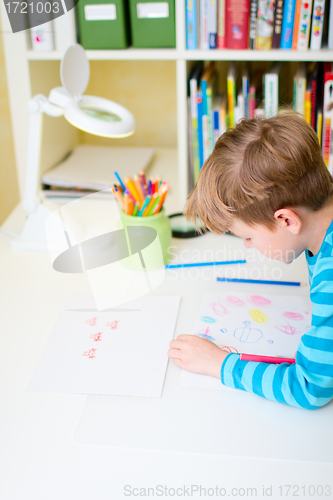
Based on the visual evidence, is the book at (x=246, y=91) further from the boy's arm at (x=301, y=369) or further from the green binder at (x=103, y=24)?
the boy's arm at (x=301, y=369)

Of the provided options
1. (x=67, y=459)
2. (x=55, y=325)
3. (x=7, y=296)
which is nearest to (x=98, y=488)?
(x=67, y=459)

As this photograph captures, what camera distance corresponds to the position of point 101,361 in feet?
2.39

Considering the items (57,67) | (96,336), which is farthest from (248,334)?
(57,67)

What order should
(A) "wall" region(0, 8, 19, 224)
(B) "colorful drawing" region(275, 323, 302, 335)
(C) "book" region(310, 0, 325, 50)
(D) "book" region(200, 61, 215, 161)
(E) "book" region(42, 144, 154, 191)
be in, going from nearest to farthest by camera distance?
(B) "colorful drawing" region(275, 323, 302, 335)
(C) "book" region(310, 0, 325, 50)
(D) "book" region(200, 61, 215, 161)
(E) "book" region(42, 144, 154, 191)
(A) "wall" region(0, 8, 19, 224)

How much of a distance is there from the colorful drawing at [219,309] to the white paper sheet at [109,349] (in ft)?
0.21

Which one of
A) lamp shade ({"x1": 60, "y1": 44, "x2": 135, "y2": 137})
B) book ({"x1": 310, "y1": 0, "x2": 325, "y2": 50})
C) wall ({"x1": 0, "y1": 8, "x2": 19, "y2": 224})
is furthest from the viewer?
wall ({"x1": 0, "y1": 8, "x2": 19, "y2": 224})

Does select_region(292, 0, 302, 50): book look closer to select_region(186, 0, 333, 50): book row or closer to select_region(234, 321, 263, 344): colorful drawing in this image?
select_region(186, 0, 333, 50): book row

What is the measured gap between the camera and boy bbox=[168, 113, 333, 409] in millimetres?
636

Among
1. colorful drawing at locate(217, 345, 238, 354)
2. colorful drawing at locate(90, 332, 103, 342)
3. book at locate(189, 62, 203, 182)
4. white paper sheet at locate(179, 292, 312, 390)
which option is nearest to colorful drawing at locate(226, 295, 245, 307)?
white paper sheet at locate(179, 292, 312, 390)

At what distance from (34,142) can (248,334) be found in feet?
1.96

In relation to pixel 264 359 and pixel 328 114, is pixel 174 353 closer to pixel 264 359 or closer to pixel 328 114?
pixel 264 359

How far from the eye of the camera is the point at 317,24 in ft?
3.49

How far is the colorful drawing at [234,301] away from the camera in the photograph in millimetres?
851

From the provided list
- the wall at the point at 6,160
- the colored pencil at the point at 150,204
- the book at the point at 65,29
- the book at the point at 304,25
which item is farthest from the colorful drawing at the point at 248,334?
the wall at the point at 6,160
